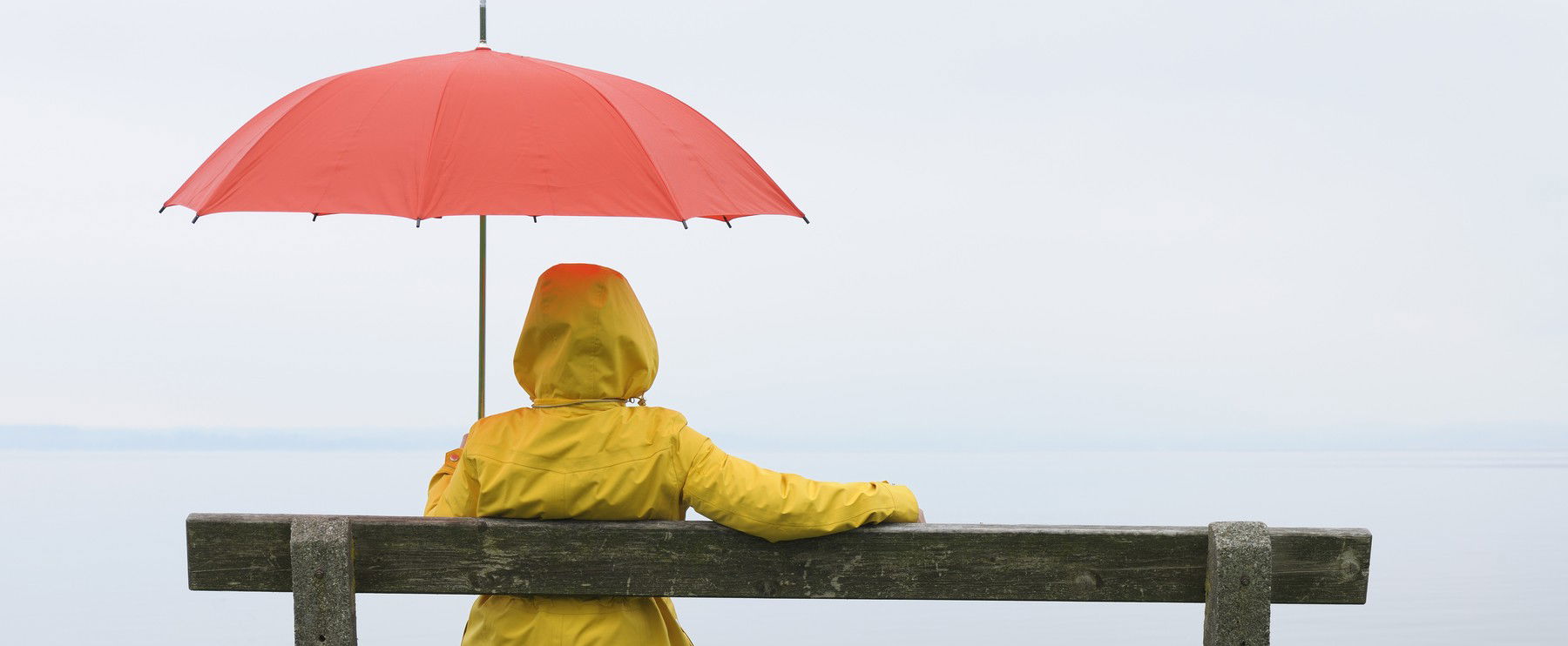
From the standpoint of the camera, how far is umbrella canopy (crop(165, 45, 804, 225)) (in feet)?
11.8

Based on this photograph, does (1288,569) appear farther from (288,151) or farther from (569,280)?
(288,151)

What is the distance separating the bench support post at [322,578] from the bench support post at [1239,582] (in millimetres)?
1948

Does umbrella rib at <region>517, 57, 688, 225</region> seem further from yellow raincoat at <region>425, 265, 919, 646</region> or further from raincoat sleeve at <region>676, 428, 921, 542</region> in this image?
raincoat sleeve at <region>676, 428, 921, 542</region>

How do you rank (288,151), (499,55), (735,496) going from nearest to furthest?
1. (735,496)
2. (288,151)
3. (499,55)

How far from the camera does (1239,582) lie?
137 inches

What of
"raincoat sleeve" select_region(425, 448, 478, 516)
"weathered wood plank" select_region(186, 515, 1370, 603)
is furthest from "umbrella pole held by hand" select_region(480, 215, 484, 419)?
"weathered wood plank" select_region(186, 515, 1370, 603)

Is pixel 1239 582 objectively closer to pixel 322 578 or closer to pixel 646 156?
pixel 646 156

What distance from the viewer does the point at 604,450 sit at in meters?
3.56

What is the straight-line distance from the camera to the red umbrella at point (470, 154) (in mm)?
3586

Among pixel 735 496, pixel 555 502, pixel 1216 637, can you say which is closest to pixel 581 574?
pixel 555 502

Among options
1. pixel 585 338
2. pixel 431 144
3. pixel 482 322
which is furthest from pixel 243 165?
pixel 585 338

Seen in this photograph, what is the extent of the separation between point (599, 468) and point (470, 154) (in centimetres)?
80

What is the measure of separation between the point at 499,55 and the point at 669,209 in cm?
84

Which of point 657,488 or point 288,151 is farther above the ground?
point 288,151
